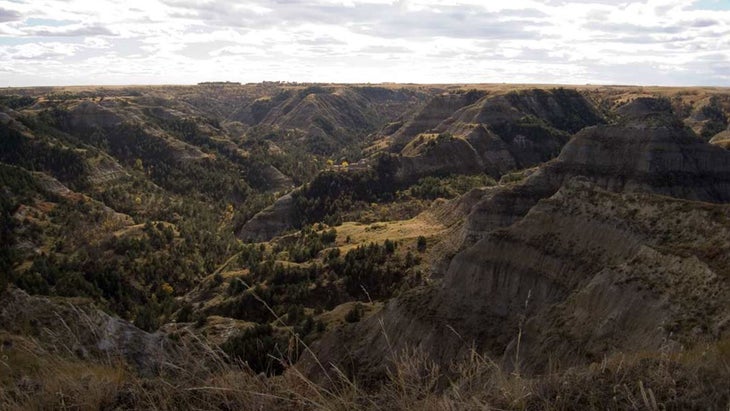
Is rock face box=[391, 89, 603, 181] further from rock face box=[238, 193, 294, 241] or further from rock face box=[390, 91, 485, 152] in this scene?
rock face box=[238, 193, 294, 241]

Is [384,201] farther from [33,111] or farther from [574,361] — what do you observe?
[33,111]

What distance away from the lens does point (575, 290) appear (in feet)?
98.9

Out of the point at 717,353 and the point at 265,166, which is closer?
the point at 717,353

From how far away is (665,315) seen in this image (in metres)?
23.1

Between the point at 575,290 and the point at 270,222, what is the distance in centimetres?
8710

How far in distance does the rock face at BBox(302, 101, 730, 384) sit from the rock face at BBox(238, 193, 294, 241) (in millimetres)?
74633

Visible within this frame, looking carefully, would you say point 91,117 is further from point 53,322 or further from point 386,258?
point 53,322

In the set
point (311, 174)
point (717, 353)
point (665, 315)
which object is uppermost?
point (717, 353)

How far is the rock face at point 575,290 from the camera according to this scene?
77.0ft

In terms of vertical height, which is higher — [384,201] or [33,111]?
[33,111]

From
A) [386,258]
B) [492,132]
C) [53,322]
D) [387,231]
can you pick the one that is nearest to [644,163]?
[386,258]

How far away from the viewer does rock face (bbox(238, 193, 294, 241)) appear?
4316 inches

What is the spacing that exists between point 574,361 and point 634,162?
5233cm

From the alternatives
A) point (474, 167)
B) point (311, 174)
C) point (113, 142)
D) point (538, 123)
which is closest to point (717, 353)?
point (474, 167)
